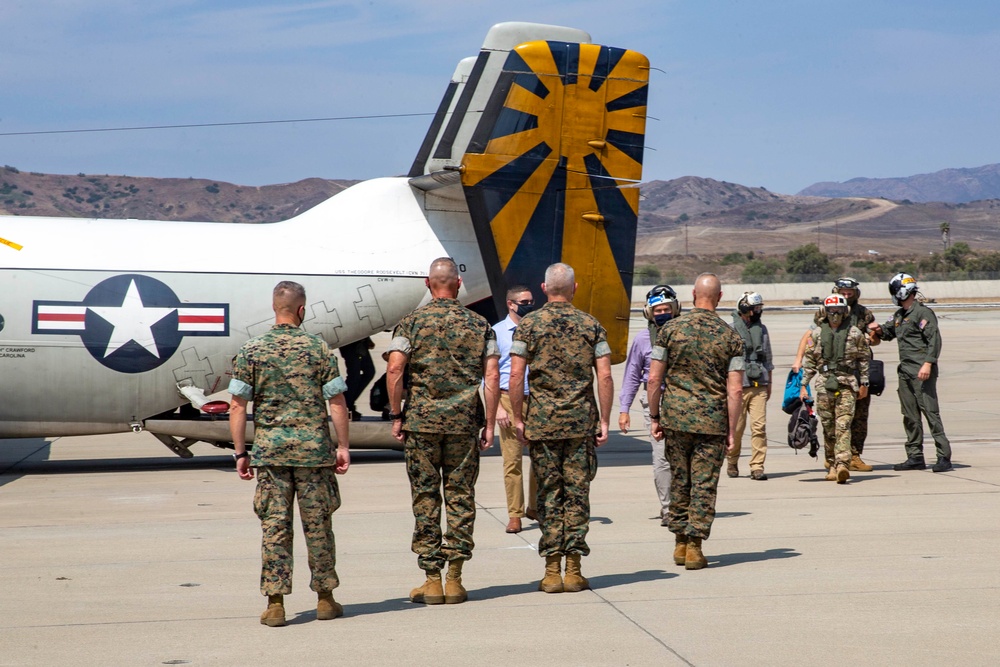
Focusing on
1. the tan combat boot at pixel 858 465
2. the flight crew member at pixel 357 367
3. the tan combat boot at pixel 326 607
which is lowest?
the tan combat boot at pixel 326 607

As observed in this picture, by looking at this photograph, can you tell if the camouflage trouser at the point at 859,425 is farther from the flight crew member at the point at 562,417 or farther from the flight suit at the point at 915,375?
the flight crew member at the point at 562,417

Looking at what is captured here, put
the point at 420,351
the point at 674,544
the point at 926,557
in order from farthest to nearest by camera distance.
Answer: the point at 674,544
the point at 926,557
the point at 420,351

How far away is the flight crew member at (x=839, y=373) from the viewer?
34.9 ft

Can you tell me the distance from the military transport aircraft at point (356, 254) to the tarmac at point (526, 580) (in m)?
1.08

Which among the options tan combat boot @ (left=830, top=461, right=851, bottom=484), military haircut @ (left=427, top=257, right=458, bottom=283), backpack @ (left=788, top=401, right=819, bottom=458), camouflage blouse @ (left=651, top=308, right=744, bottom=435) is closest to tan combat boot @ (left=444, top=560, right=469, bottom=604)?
military haircut @ (left=427, top=257, right=458, bottom=283)

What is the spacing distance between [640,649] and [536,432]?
5.16 ft

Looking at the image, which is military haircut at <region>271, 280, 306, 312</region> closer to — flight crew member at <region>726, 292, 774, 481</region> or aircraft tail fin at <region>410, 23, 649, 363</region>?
flight crew member at <region>726, 292, 774, 481</region>

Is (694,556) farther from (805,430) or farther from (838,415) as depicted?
(805,430)

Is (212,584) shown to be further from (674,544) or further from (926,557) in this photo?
(926,557)

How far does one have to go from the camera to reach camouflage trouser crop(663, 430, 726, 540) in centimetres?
707

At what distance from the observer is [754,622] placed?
5848 mm

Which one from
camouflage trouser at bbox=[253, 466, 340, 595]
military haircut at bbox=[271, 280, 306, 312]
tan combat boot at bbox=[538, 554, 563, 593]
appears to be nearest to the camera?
camouflage trouser at bbox=[253, 466, 340, 595]

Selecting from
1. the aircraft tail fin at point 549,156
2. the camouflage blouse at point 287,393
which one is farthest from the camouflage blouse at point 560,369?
the aircraft tail fin at point 549,156

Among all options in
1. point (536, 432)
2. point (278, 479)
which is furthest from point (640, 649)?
point (278, 479)
